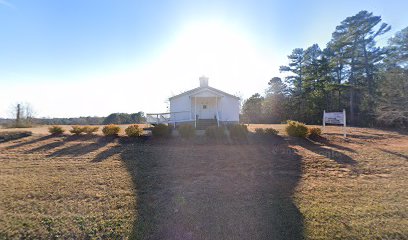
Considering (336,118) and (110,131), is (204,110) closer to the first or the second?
(110,131)

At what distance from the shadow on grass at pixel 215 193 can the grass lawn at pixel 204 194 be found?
0.02 meters

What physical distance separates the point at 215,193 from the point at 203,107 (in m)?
13.6

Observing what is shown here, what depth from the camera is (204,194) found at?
493 cm

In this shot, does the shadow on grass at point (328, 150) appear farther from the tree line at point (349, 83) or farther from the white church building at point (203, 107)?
the tree line at point (349, 83)

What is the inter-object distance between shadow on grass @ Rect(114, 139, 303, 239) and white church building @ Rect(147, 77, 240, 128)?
7.79 m

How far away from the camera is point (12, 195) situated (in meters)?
4.88

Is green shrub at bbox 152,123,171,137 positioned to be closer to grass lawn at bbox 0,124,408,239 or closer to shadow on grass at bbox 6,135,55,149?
grass lawn at bbox 0,124,408,239

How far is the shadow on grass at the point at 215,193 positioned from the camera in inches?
141

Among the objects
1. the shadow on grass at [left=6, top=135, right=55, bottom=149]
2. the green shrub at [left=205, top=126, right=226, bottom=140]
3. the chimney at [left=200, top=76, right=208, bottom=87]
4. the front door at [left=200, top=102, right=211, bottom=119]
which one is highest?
the chimney at [left=200, top=76, right=208, bottom=87]

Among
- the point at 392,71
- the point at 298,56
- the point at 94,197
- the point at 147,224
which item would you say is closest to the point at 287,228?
the point at 147,224

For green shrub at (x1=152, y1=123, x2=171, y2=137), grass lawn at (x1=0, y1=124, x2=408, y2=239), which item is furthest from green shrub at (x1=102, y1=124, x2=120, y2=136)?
grass lawn at (x1=0, y1=124, x2=408, y2=239)

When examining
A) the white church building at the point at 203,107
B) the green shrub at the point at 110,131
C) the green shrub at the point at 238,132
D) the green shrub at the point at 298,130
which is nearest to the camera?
the green shrub at the point at 238,132

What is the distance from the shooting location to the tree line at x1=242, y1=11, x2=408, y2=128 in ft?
75.6

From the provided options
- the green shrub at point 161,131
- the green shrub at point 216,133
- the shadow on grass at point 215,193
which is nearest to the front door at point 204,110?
the green shrub at point 216,133
